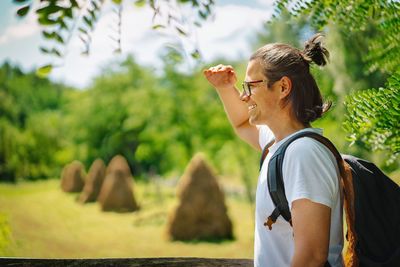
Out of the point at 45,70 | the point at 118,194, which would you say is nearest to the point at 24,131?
the point at 118,194

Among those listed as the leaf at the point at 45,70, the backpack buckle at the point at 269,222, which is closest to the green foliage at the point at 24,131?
the leaf at the point at 45,70

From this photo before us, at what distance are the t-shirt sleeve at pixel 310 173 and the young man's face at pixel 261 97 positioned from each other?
0.74ft

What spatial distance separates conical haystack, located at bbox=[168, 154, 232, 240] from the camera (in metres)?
16.4

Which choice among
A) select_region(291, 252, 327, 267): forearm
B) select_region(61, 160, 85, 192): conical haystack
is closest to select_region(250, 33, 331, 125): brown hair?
select_region(291, 252, 327, 267): forearm

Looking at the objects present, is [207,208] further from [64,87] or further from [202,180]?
[64,87]

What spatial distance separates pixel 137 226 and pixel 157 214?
2.19 m

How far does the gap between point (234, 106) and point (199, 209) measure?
1450 cm

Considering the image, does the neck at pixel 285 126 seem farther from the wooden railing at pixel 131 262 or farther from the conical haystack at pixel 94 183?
the conical haystack at pixel 94 183

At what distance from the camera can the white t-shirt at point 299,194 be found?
1.55 m

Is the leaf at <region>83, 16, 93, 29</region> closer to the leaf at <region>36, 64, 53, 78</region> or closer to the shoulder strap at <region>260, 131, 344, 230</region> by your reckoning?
the leaf at <region>36, 64, 53, 78</region>

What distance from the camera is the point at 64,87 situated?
62.9 metres

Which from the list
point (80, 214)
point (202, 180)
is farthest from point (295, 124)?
point (80, 214)

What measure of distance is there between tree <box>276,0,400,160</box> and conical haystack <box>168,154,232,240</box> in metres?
13.2

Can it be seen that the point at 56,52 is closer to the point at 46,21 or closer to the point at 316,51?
the point at 46,21
